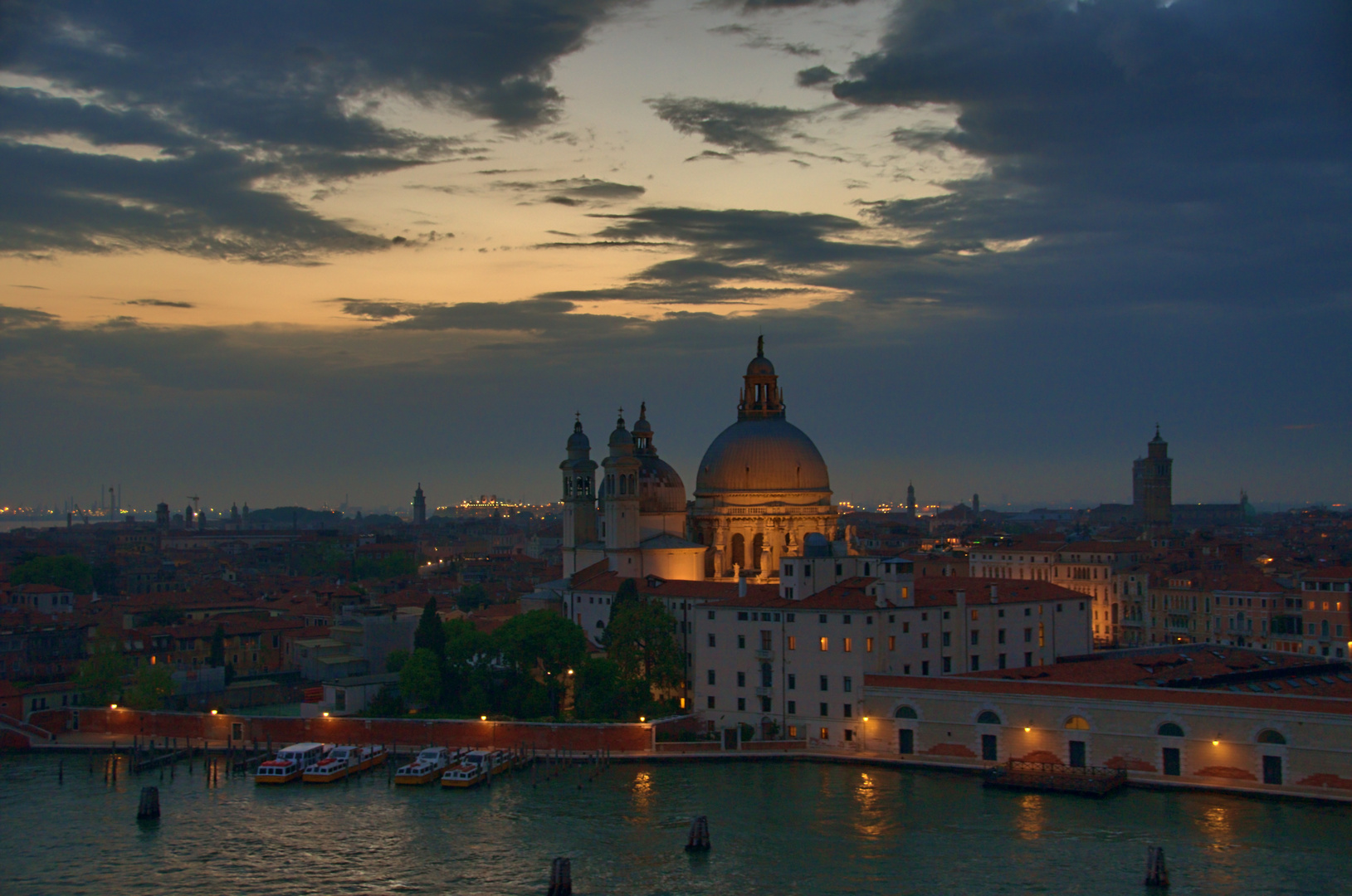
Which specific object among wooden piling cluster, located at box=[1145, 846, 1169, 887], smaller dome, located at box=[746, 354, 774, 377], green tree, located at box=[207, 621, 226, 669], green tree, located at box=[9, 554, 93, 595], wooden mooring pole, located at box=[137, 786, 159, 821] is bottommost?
wooden piling cluster, located at box=[1145, 846, 1169, 887]

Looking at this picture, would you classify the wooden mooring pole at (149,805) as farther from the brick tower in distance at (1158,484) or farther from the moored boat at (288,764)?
the brick tower in distance at (1158,484)

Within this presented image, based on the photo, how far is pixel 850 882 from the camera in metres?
27.9

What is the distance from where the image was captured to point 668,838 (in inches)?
1228

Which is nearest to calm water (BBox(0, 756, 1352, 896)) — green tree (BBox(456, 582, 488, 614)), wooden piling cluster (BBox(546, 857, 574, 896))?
wooden piling cluster (BBox(546, 857, 574, 896))

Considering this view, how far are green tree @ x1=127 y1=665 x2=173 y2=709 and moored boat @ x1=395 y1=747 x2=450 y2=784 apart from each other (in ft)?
34.4

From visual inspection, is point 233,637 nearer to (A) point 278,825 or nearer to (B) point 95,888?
(A) point 278,825

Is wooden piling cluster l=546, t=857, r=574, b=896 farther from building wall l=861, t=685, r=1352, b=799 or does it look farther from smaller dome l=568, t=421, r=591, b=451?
smaller dome l=568, t=421, r=591, b=451

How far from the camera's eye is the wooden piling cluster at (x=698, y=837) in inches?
1190

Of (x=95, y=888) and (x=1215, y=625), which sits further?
(x=1215, y=625)

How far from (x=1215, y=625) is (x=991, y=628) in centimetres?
1892

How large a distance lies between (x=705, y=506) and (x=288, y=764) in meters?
20.6

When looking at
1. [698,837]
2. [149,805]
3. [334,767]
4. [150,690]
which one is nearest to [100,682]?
[150,690]

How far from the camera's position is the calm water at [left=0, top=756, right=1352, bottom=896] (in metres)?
28.2

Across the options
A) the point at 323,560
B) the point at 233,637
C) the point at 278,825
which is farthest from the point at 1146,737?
the point at 323,560
